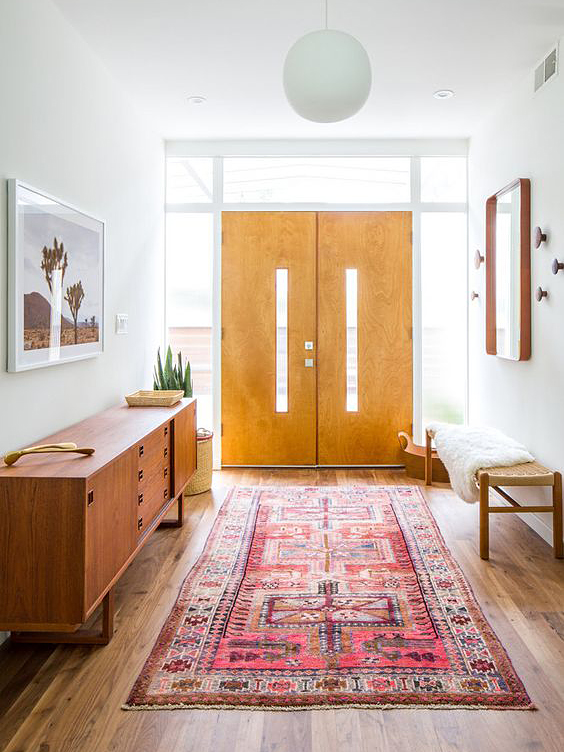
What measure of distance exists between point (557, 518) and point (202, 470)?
236 centimetres

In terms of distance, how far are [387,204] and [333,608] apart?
3521 millimetres

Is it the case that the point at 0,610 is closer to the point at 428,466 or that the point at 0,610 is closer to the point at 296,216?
the point at 428,466

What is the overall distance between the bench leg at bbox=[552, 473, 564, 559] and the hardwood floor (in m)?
0.25

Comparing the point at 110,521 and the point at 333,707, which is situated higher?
the point at 110,521

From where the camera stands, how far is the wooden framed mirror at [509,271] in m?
3.64

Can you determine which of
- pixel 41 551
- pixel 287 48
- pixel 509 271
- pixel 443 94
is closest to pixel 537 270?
pixel 509 271

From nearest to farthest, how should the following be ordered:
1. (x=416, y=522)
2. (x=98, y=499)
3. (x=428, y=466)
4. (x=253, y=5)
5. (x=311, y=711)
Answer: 1. (x=311, y=711)
2. (x=98, y=499)
3. (x=253, y=5)
4. (x=416, y=522)
5. (x=428, y=466)

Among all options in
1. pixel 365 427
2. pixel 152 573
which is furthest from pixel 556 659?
pixel 365 427

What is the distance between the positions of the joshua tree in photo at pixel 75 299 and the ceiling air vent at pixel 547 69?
9.14 ft

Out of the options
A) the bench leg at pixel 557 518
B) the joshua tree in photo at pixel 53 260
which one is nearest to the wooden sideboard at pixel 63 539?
the joshua tree in photo at pixel 53 260

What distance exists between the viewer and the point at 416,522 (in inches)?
145

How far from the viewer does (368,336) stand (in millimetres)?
5051

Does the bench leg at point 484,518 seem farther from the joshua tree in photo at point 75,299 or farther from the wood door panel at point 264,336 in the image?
the joshua tree in photo at point 75,299

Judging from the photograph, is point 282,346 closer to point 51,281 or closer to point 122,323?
point 122,323
